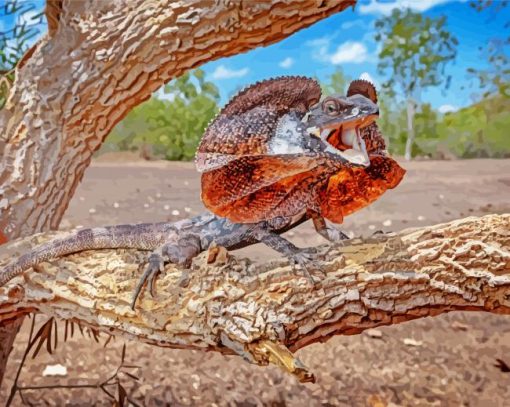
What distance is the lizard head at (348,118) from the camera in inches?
31.4

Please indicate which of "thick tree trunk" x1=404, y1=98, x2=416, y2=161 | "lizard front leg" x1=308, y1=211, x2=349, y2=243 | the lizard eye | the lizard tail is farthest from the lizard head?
"thick tree trunk" x1=404, y1=98, x2=416, y2=161

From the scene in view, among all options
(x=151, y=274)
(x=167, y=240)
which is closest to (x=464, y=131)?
(x=167, y=240)

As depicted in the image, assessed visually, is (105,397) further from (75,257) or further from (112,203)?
(112,203)

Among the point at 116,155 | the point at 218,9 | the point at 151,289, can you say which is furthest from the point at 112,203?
the point at 151,289

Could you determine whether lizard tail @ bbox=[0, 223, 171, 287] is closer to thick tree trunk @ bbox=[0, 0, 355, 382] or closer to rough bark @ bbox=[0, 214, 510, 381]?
rough bark @ bbox=[0, 214, 510, 381]

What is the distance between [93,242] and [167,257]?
15cm

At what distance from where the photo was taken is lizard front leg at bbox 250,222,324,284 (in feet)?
2.80

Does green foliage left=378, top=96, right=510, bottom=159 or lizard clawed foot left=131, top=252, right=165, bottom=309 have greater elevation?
lizard clawed foot left=131, top=252, right=165, bottom=309

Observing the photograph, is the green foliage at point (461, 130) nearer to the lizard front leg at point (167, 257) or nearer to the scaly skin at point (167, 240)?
the scaly skin at point (167, 240)

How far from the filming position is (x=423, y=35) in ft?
8.39

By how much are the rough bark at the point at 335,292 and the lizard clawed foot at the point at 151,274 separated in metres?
0.01

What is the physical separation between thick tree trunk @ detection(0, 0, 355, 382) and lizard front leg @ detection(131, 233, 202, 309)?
1.27ft

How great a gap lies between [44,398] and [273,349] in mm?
1080

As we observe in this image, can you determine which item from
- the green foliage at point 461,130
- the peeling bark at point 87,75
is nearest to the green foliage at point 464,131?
the green foliage at point 461,130
